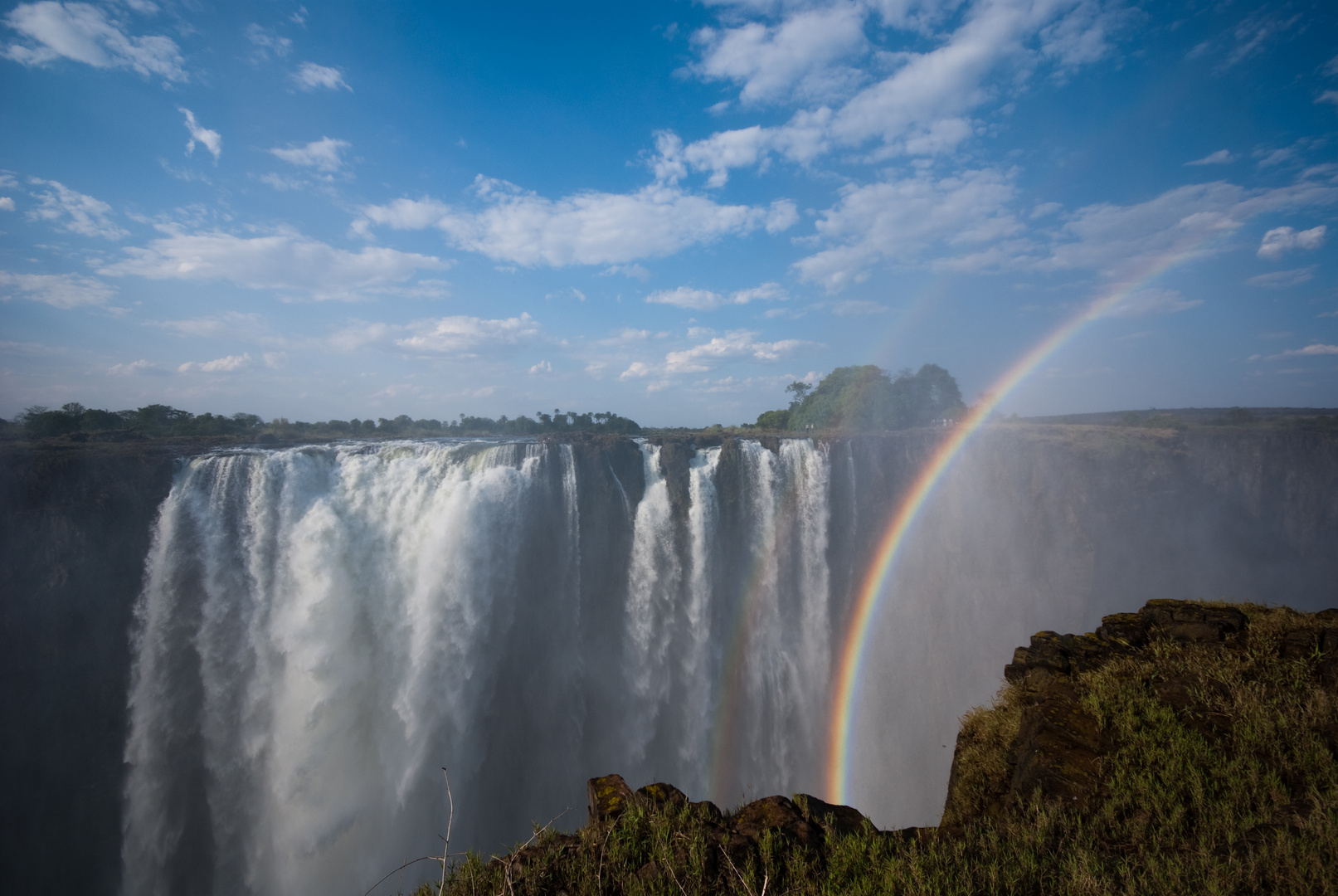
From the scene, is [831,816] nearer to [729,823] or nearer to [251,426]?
[729,823]

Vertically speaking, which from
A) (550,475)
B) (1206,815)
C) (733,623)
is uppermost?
(550,475)

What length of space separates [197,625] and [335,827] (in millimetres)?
6998

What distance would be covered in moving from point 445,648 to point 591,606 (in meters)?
5.29

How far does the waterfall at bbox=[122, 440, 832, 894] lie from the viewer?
13.2m

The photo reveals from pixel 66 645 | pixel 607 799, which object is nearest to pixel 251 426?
pixel 66 645

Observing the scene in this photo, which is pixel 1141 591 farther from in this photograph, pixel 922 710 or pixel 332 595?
pixel 332 595

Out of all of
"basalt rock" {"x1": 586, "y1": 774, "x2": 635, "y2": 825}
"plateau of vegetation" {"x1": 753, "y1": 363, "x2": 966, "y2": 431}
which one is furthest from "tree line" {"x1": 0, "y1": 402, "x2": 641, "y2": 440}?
"basalt rock" {"x1": 586, "y1": 774, "x2": 635, "y2": 825}

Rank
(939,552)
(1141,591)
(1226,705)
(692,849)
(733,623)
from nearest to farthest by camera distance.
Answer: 1. (692,849)
2. (1226,705)
3. (733,623)
4. (1141,591)
5. (939,552)

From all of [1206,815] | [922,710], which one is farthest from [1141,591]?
[1206,815]

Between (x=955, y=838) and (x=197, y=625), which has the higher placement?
(x=955, y=838)

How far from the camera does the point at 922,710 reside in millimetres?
20188

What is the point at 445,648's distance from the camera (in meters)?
15.4

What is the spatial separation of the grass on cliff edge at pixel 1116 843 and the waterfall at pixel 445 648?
44.9 ft

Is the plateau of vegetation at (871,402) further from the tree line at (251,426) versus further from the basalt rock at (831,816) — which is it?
the basalt rock at (831,816)
